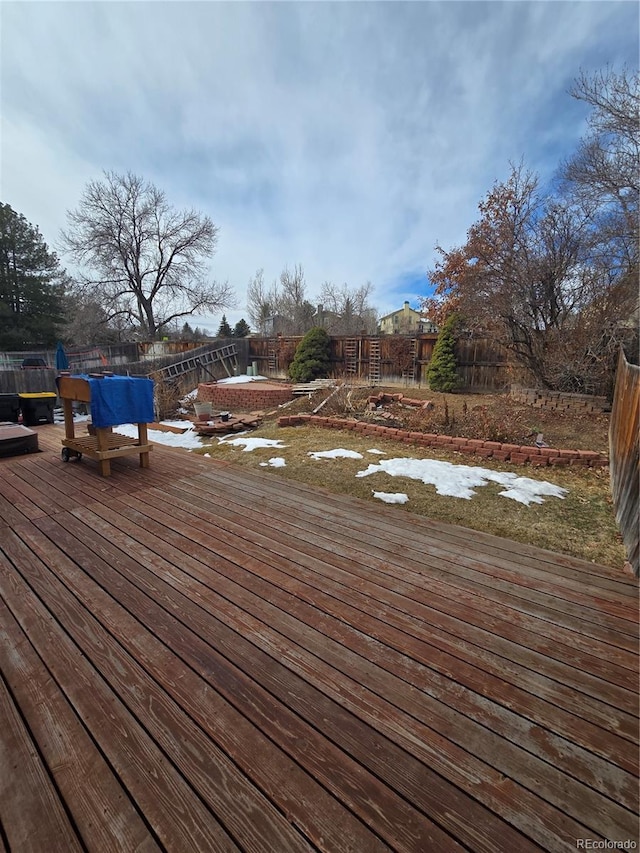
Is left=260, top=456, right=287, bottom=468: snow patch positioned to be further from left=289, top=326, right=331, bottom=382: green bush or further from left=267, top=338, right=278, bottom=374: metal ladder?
left=267, top=338, right=278, bottom=374: metal ladder

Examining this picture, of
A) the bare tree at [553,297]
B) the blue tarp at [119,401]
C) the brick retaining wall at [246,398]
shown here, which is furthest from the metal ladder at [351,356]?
the blue tarp at [119,401]

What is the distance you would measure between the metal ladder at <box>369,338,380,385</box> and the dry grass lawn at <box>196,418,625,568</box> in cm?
706

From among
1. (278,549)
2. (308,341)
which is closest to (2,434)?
(278,549)

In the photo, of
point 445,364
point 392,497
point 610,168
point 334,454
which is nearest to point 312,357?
point 445,364

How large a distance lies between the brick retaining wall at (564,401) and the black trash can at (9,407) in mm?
9635

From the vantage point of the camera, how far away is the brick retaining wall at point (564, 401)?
6550mm

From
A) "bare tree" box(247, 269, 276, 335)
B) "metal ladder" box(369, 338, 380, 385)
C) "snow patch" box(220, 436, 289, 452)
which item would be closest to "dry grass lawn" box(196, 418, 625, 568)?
"snow patch" box(220, 436, 289, 452)

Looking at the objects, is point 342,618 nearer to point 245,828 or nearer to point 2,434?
point 245,828

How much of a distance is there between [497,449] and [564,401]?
3.46m

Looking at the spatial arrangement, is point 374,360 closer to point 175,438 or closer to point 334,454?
point 175,438

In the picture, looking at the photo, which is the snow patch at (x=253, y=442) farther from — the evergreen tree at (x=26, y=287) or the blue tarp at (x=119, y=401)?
the evergreen tree at (x=26, y=287)

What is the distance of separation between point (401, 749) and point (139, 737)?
877 millimetres

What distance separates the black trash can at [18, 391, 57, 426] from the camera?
6.30 metres

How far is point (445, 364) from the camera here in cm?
1034
